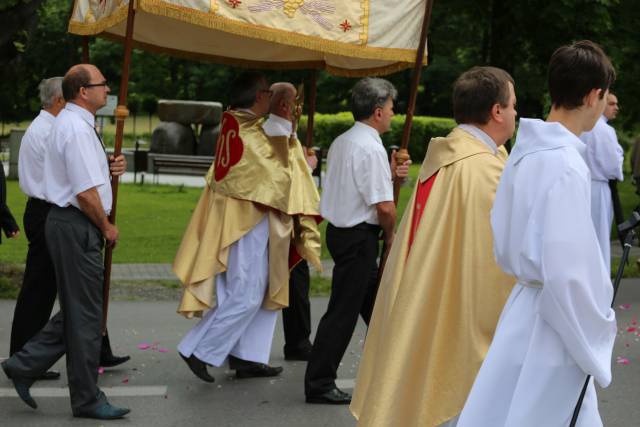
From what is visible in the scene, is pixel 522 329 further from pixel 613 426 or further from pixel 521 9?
pixel 521 9

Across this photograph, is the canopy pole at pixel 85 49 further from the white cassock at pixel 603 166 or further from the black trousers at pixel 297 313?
the white cassock at pixel 603 166

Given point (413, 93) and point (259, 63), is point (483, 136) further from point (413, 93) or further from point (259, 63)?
point (259, 63)

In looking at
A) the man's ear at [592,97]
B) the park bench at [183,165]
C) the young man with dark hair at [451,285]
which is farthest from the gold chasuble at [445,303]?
the park bench at [183,165]

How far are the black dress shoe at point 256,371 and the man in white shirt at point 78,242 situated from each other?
49.5 inches

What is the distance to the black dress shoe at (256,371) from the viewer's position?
7602 mm

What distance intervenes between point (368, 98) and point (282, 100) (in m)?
0.89

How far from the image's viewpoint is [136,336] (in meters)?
8.92

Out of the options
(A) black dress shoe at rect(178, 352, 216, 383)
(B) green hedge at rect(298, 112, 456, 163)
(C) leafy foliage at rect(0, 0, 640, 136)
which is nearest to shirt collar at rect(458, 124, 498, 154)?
(A) black dress shoe at rect(178, 352, 216, 383)

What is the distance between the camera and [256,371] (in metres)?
7.63

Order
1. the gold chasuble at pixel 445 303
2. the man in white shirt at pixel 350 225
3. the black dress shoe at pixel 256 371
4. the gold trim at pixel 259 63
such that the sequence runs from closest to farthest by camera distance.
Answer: the gold chasuble at pixel 445 303, the man in white shirt at pixel 350 225, the black dress shoe at pixel 256 371, the gold trim at pixel 259 63

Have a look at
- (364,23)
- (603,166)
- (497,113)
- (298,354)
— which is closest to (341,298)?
(298,354)

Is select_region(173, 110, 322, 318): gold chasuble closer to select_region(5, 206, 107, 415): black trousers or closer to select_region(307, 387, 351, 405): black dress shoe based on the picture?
select_region(307, 387, 351, 405): black dress shoe

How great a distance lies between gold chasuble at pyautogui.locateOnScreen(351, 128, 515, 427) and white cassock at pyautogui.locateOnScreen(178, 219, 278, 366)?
244cm

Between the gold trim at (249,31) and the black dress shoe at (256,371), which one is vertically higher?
the gold trim at (249,31)
